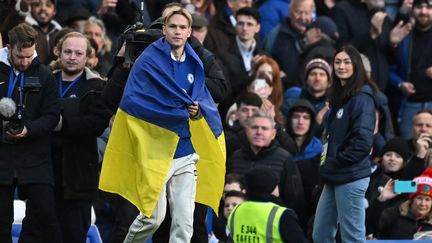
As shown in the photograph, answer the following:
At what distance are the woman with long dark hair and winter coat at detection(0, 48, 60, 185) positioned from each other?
2.38 meters

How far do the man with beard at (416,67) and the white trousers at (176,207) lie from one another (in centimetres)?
648

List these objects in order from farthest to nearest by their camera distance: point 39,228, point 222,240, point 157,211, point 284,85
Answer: point 284,85 < point 222,240 < point 39,228 < point 157,211

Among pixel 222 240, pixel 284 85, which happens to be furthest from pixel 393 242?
pixel 284 85

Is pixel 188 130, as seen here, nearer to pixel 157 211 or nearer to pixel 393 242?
pixel 157 211

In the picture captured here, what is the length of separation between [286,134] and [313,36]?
2281 mm

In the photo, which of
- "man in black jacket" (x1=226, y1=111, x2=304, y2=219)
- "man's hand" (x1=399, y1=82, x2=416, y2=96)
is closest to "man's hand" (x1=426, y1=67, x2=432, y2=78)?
"man's hand" (x1=399, y1=82, x2=416, y2=96)

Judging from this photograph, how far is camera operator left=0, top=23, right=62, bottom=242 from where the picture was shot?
1190 centimetres

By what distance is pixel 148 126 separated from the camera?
11328 mm

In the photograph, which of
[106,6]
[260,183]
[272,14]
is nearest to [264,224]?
[260,183]

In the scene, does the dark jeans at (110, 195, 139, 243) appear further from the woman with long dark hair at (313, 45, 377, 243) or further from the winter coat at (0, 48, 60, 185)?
the woman with long dark hair at (313, 45, 377, 243)

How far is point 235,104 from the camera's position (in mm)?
16266

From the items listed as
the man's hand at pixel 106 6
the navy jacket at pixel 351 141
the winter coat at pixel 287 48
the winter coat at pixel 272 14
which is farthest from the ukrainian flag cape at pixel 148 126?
the winter coat at pixel 272 14

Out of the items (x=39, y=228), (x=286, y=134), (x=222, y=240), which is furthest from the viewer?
(x=286, y=134)

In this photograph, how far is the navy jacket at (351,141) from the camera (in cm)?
1230
